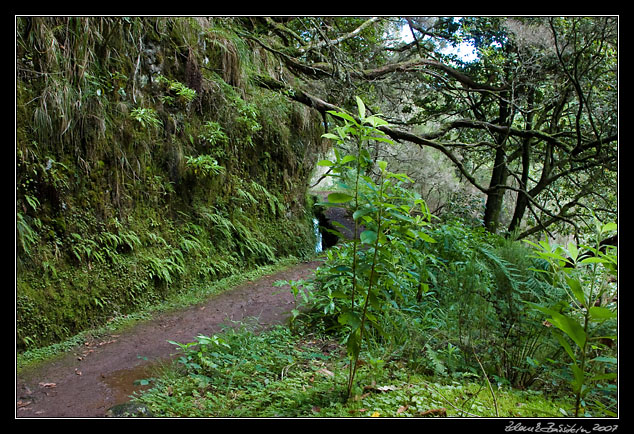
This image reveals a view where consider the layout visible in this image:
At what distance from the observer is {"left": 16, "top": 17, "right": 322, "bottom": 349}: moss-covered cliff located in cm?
489

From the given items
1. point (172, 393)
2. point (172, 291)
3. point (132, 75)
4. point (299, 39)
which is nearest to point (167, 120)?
point (132, 75)

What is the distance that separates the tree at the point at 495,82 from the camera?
8.38 metres

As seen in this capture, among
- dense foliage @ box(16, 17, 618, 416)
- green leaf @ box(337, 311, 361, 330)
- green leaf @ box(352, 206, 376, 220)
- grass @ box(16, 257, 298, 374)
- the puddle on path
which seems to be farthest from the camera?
grass @ box(16, 257, 298, 374)

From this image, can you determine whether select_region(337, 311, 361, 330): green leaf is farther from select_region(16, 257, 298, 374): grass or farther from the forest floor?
select_region(16, 257, 298, 374): grass

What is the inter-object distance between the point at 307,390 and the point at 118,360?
9.12 feet

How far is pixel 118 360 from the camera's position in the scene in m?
4.40

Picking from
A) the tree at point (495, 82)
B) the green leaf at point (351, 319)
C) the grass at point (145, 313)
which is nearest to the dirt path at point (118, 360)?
the grass at point (145, 313)

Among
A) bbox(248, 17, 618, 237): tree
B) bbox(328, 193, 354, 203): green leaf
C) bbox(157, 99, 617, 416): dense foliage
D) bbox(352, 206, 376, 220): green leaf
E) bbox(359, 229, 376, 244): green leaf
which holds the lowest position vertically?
bbox(157, 99, 617, 416): dense foliage

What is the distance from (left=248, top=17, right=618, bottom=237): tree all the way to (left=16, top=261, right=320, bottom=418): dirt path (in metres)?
4.68

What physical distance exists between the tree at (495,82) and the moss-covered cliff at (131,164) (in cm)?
135

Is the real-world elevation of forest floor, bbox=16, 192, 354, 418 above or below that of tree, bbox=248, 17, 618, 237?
below

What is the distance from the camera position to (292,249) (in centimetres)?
1074

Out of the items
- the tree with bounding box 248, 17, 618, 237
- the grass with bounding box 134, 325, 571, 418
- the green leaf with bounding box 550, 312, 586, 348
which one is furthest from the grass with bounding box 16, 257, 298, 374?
the green leaf with bounding box 550, 312, 586, 348

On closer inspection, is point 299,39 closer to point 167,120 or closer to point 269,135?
point 269,135
